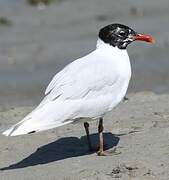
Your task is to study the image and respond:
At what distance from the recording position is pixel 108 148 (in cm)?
806

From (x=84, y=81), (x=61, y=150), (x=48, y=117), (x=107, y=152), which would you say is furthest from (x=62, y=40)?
(x=48, y=117)

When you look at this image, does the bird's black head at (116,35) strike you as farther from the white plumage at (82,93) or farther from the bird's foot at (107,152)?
the bird's foot at (107,152)

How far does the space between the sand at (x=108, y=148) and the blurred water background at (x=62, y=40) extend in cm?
417

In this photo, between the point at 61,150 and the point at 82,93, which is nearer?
the point at 82,93

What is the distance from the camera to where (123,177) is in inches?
266

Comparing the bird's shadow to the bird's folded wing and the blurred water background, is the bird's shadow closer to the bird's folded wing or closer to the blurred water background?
the bird's folded wing

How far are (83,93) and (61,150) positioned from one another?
0.89m

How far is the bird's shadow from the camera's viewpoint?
7.73m

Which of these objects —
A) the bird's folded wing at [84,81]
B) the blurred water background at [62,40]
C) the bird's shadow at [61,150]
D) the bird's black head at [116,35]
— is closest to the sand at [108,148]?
the bird's shadow at [61,150]

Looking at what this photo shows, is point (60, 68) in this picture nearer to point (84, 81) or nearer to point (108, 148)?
point (108, 148)

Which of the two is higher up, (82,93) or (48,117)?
(82,93)

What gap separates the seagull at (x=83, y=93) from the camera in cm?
742

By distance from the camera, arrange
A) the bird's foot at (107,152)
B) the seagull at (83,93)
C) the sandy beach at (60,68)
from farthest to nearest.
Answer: the bird's foot at (107,152) → the seagull at (83,93) → the sandy beach at (60,68)

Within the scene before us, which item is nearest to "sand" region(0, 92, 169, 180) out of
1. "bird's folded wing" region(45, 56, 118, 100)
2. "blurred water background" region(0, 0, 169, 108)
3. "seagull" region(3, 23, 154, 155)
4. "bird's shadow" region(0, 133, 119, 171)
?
"bird's shadow" region(0, 133, 119, 171)
